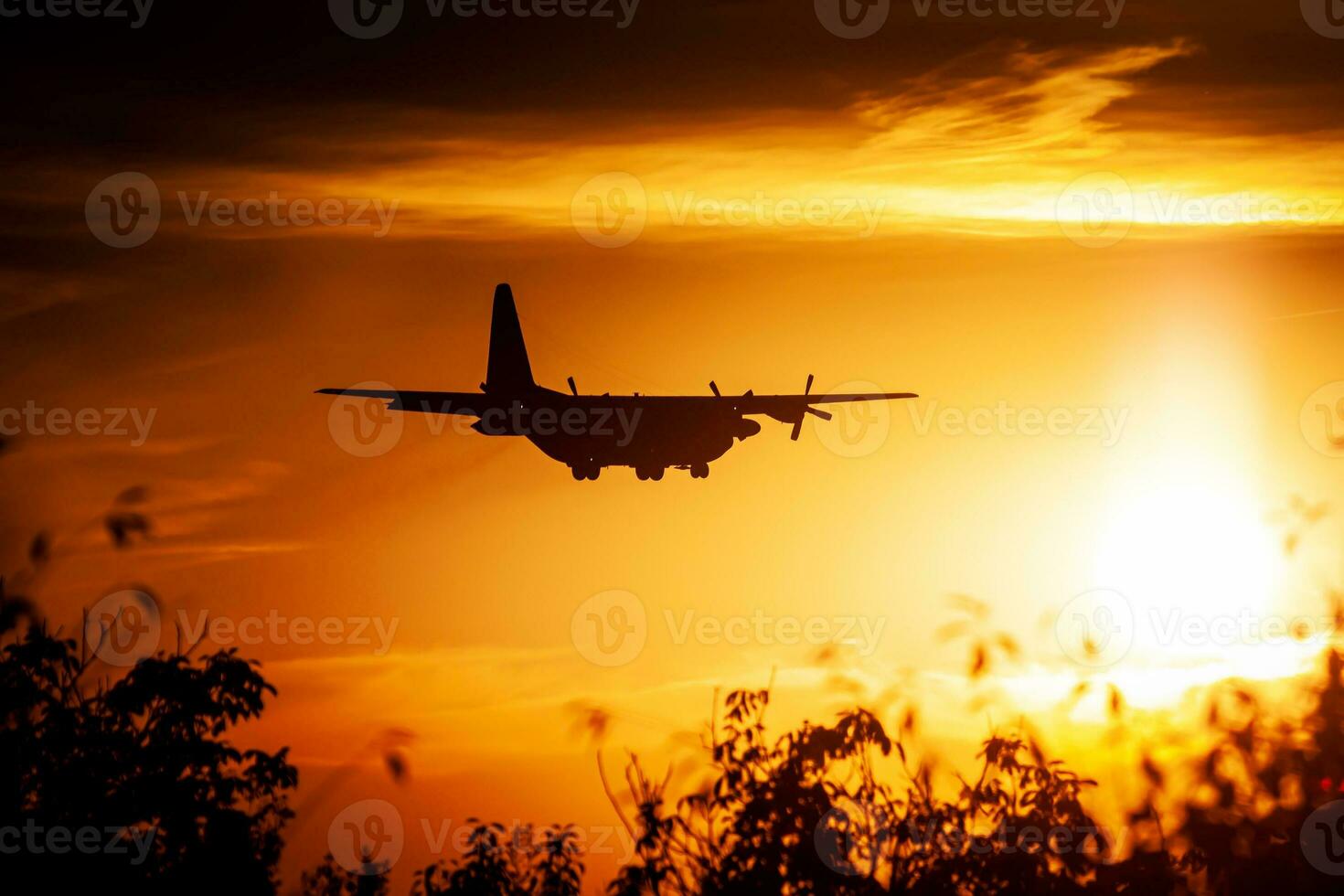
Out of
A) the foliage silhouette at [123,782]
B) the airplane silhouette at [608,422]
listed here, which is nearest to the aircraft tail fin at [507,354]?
the airplane silhouette at [608,422]

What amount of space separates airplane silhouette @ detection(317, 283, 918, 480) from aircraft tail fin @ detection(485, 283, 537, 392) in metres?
5.76

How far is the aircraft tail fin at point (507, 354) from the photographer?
64375 mm

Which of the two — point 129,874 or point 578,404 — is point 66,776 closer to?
point 129,874

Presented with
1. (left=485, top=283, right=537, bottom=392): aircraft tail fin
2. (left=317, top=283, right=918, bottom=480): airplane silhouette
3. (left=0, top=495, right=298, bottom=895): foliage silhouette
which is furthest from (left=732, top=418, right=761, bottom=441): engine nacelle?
(left=0, top=495, right=298, bottom=895): foliage silhouette

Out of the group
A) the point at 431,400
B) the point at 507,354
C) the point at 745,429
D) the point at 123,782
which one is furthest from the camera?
the point at 507,354

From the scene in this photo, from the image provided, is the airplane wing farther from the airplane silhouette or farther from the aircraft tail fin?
the aircraft tail fin

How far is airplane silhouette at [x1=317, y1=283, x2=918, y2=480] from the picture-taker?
Answer: 53812 mm

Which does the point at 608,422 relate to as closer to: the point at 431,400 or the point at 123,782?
the point at 431,400

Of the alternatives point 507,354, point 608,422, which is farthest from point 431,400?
point 507,354

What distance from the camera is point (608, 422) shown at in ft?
181

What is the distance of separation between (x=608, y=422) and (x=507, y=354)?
1124cm

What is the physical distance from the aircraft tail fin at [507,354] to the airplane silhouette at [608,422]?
227 inches

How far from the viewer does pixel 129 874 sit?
30172mm

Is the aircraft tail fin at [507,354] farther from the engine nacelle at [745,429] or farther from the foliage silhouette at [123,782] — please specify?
the foliage silhouette at [123,782]
